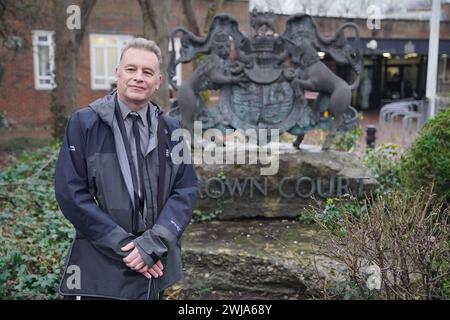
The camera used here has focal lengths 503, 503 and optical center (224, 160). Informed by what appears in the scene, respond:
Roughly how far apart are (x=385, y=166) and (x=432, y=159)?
2115mm

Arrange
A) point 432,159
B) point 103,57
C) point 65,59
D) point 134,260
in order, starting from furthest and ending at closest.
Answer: point 103,57 < point 65,59 < point 432,159 < point 134,260

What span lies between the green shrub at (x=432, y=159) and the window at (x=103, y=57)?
16.5 meters

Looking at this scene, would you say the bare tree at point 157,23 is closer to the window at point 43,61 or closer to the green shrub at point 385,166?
the green shrub at point 385,166

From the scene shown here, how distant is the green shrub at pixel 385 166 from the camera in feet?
20.7

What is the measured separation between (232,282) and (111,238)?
261 cm

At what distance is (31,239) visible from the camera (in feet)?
16.1

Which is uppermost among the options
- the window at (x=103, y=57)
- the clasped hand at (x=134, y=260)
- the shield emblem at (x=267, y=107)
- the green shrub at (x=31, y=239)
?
the window at (x=103, y=57)

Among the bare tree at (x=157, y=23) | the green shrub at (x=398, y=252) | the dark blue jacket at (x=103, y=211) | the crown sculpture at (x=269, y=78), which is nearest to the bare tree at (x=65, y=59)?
the bare tree at (x=157, y=23)

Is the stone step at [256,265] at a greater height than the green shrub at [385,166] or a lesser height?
lesser

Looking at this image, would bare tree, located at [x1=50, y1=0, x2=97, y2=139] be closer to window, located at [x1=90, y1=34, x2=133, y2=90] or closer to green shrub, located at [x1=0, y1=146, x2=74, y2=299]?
green shrub, located at [x1=0, y1=146, x2=74, y2=299]

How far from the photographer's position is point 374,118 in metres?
22.8

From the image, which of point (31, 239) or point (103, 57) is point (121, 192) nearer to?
point (31, 239)

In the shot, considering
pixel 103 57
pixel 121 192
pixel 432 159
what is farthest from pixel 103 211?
pixel 103 57
